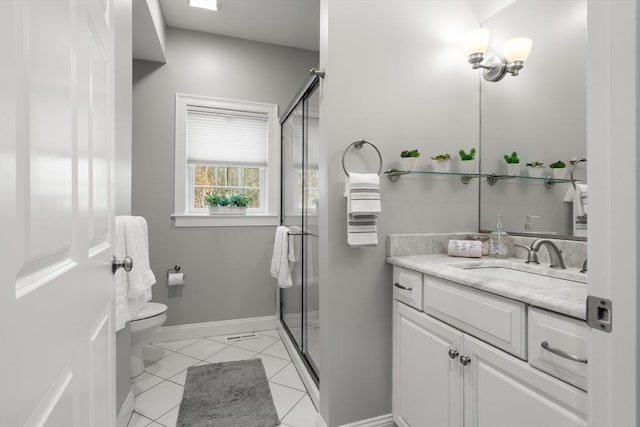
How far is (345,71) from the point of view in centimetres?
160

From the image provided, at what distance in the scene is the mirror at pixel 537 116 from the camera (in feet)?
4.62

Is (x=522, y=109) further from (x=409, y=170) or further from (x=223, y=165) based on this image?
(x=223, y=165)

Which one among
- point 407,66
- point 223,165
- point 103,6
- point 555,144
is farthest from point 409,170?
point 223,165

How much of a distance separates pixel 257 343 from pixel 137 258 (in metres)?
1.62

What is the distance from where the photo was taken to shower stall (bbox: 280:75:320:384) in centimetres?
205

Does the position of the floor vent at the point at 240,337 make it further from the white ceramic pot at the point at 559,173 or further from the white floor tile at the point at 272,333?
the white ceramic pot at the point at 559,173

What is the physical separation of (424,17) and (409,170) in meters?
0.87

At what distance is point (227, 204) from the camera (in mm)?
3039

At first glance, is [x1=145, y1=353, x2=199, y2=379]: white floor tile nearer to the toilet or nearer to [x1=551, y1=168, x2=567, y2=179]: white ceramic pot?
the toilet

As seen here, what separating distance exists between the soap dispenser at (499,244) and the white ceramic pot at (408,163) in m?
0.59

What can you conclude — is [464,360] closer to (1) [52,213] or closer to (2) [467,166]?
(2) [467,166]

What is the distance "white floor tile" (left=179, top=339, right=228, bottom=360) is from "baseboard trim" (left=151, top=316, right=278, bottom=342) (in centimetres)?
13

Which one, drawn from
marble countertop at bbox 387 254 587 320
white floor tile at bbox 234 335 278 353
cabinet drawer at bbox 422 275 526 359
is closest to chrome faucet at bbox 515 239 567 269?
marble countertop at bbox 387 254 587 320

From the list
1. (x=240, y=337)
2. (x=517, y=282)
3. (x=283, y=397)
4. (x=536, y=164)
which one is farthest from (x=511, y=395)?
(x=240, y=337)
